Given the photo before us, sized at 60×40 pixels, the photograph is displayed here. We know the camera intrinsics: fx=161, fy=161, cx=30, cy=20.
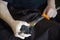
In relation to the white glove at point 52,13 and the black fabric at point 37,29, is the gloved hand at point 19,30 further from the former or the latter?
the white glove at point 52,13

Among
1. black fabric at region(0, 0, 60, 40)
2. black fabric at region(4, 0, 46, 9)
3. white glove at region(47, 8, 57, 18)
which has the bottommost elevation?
black fabric at region(0, 0, 60, 40)

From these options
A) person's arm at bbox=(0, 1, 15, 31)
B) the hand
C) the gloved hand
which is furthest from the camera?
the hand

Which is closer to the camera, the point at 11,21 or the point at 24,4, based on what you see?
the point at 11,21

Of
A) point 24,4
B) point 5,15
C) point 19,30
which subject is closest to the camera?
point 19,30

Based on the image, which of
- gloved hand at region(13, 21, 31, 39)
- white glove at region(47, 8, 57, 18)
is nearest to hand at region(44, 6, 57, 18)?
white glove at region(47, 8, 57, 18)

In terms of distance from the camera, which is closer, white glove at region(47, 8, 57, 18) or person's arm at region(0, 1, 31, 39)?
person's arm at region(0, 1, 31, 39)

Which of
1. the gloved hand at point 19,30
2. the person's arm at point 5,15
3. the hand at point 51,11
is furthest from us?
the hand at point 51,11

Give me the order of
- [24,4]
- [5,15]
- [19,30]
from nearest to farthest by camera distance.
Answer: [19,30] < [5,15] < [24,4]

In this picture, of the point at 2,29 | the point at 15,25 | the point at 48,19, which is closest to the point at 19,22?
the point at 15,25

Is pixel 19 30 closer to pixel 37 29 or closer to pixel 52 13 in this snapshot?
pixel 37 29

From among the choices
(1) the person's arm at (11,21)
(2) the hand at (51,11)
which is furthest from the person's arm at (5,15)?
(2) the hand at (51,11)

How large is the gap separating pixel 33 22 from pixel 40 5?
0.83ft

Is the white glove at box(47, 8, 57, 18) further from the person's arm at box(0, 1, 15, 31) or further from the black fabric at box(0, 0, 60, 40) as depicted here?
the person's arm at box(0, 1, 15, 31)

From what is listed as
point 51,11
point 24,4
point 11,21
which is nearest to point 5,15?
point 11,21
